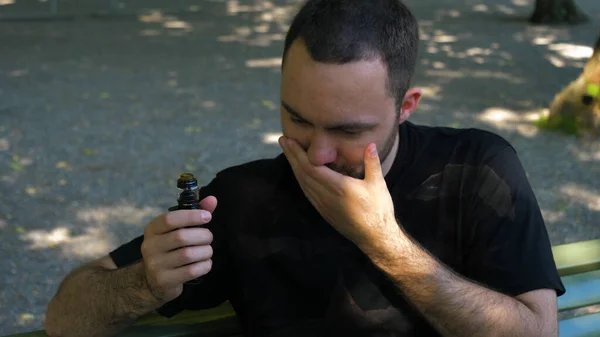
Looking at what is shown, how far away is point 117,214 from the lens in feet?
19.0

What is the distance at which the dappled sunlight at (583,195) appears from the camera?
6.04 meters

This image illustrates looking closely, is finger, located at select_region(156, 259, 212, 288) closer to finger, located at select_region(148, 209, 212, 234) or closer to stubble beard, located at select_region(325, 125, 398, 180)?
finger, located at select_region(148, 209, 212, 234)

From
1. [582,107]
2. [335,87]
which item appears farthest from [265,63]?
[335,87]

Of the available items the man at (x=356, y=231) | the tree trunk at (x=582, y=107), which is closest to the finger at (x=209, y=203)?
the man at (x=356, y=231)

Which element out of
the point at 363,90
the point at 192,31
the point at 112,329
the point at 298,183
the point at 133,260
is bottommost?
the point at 192,31

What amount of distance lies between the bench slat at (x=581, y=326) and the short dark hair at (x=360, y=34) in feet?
3.49

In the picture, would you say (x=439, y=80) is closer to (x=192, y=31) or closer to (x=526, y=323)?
(x=192, y=31)

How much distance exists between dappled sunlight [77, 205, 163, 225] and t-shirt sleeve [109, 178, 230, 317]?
337 cm

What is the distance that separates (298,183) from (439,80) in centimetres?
732

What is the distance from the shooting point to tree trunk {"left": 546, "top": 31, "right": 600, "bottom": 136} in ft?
24.3

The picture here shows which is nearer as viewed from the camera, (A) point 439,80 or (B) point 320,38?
(B) point 320,38

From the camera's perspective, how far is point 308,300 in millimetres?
2270

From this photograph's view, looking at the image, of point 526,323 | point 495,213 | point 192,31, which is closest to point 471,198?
point 495,213

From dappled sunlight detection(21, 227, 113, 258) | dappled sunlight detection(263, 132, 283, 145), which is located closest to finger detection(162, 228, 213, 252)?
dappled sunlight detection(21, 227, 113, 258)
